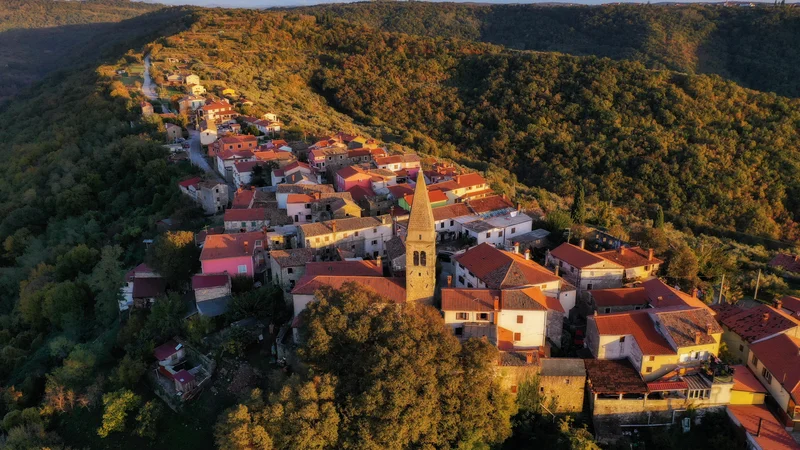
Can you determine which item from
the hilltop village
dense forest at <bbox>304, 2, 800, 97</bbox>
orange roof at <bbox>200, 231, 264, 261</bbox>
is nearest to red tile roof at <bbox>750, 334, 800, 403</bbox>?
the hilltop village

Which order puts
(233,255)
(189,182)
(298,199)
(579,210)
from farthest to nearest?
(189,182) < (579,210) < (298,199) < (233,255)

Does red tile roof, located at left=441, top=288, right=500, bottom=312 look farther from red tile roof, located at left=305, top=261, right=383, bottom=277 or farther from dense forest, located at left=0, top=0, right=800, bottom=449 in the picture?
red tile roof, located at left=305, top=261, right=383, bottom=277

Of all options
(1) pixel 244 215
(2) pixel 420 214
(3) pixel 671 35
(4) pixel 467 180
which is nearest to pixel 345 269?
(2) pixel 420 214

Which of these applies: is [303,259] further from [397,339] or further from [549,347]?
[549,347]

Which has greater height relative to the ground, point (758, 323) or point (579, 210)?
point (579, 210)

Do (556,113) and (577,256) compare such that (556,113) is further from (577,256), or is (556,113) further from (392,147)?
(577,256)
